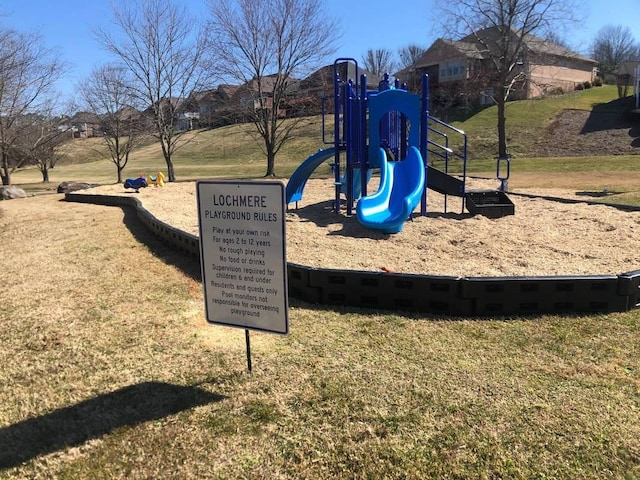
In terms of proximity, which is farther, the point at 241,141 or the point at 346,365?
the point at 241,141

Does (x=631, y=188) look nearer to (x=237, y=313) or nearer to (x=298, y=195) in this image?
(x=298, y=195)

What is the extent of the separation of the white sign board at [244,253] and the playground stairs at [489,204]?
22.5ft

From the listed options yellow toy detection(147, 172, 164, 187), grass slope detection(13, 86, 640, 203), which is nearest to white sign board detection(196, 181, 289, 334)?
grass slope detection(13, 86, 640, 203)

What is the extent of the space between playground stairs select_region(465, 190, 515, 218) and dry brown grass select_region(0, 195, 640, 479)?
505 cm

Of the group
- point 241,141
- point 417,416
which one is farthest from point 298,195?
point 241,141

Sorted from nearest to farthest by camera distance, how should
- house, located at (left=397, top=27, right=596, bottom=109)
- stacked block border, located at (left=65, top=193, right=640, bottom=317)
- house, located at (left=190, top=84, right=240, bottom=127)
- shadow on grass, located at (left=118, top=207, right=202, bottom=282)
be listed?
1. stacked block border, located at (left=65, top=193, right=640, bottom=317)
2. shadow on grass, located at (left=118, top=207, right=202, bottom=282)
3. house, located at (left=190, top=84, right=240, bottom=127)
4. house, located at (left=397, top=27, right=596, bottom=109)

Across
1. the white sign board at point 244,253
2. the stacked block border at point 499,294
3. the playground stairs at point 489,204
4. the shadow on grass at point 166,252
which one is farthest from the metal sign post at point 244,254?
the playground stairs at point 489,204

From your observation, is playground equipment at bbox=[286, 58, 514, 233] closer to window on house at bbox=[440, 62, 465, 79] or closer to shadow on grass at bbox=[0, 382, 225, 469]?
shadow on grass at bbox=[0, 382, 225, 469]

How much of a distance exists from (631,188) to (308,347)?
42.2 ft

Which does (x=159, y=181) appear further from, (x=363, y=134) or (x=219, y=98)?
(x=219, y=98)

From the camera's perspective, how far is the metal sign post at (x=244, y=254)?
297 centimetres

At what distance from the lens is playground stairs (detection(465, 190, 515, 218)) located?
899 centimetres

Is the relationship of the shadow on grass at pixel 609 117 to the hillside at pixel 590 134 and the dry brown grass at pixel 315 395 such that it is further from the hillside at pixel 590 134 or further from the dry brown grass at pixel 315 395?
the dry brown grass at pixel 315 395

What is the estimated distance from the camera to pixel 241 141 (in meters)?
51.1
